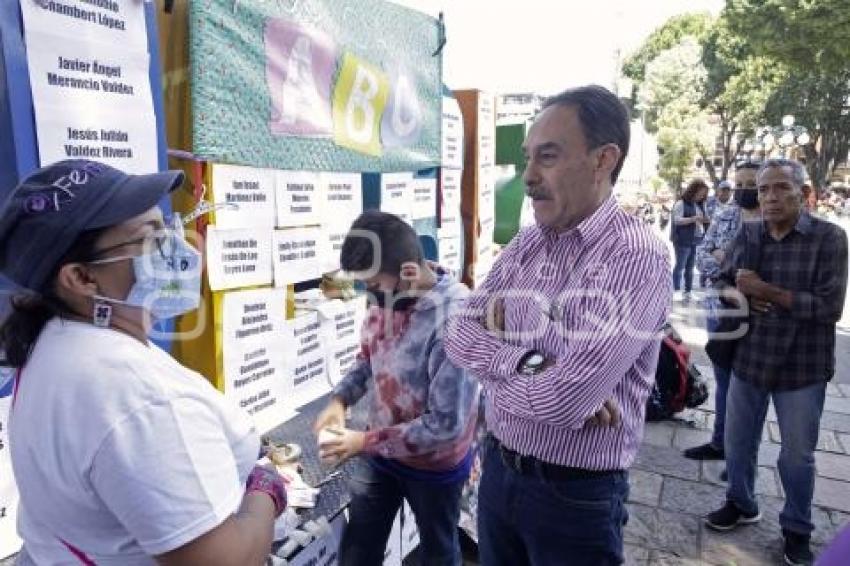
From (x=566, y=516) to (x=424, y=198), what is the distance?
102 inches

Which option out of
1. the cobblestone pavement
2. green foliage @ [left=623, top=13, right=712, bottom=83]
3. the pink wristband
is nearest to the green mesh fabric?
the pink wristband

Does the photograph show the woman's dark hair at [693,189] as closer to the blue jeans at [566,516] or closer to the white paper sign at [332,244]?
the white paper sign at [332,244]

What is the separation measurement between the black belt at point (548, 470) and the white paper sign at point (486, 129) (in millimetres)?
3307

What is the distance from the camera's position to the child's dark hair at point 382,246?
6.89 feet

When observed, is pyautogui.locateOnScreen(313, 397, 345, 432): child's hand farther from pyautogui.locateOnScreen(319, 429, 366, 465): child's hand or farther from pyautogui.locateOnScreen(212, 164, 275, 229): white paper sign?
pyautogui.locateOnScreen(212, 164, 275, 229): white paper sign

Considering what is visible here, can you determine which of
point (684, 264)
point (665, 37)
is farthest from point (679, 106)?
point (684, 264)

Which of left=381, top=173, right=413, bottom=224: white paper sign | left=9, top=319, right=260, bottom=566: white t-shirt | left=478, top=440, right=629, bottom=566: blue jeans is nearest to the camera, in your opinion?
left=9, top=319, right=260, bottom=566: white t-shirt

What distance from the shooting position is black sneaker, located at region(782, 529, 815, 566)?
9.77ft

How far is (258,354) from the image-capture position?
100 inches

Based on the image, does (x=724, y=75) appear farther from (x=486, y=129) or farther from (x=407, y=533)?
(x=407, y=533)

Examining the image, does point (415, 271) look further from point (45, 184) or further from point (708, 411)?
point (708, 411)

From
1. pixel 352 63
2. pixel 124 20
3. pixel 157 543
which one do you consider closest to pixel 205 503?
pixel 157 543

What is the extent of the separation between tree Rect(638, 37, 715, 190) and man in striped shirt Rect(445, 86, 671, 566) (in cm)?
3821

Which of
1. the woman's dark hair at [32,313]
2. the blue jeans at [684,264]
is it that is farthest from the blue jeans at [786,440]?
the blue jeans at [684,264]
